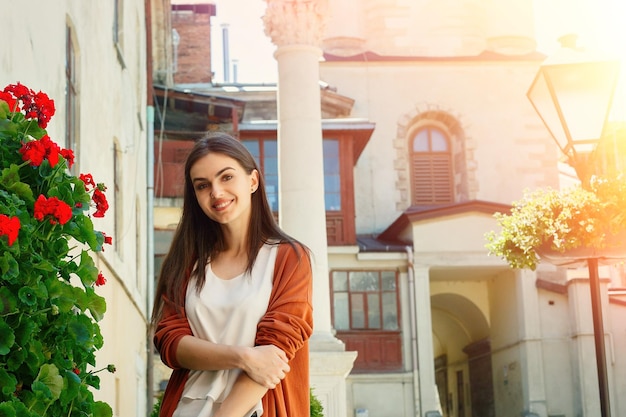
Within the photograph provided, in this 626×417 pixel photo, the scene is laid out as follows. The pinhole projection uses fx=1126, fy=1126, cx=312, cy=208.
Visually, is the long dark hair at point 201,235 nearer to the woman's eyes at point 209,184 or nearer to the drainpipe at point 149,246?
the woman's eyes at point 209,184

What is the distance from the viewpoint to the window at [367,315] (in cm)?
3023

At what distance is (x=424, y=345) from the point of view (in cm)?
2995

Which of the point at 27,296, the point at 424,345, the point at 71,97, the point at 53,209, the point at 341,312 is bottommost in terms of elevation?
the point at 424,345

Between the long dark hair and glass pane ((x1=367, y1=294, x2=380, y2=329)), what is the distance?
26.9m

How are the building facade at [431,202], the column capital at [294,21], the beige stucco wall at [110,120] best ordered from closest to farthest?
the beige stucco wall at [110,120]
the column capital at [294,21]
the building facade at [431,202]

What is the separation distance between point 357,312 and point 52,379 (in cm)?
2714

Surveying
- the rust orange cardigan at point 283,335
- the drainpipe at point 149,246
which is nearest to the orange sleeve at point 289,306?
the rust orange cardigan at point 283,335

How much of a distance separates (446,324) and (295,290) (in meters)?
34.0

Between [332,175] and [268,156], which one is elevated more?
[268,156]

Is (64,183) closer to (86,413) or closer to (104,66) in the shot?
(86,413)

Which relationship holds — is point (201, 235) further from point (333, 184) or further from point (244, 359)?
point (333, 184)

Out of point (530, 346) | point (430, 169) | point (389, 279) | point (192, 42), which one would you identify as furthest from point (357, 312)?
point (192, 42)

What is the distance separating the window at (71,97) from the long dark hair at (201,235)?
6931 millimetres

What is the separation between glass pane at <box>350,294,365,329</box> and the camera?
99.8 feet
